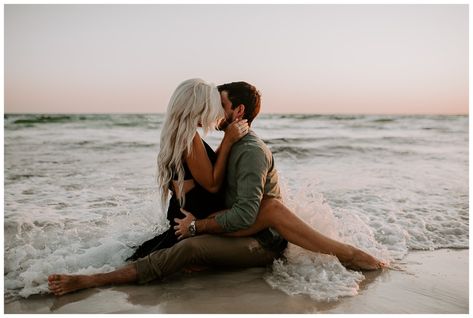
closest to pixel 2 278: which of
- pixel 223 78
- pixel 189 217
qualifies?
pixel 189 217

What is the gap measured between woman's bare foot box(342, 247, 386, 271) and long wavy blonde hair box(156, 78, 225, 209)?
1548 millimetres

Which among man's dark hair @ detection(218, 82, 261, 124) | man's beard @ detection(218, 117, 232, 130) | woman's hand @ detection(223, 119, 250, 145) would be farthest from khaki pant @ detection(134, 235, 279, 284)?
man's dark hair @ detection(218, 82, 261, 124)

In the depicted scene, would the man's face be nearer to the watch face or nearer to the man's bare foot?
the watch face

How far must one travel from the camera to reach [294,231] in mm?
4070

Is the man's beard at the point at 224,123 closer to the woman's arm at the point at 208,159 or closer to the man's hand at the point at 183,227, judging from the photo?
the woman's arm at the point at 208,159

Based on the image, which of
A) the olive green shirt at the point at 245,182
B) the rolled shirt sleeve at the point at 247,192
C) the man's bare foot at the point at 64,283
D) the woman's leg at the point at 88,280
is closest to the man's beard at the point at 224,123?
the olive green shirt at the point at 245,182

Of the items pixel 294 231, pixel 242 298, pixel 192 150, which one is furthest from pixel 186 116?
pixel 242 298

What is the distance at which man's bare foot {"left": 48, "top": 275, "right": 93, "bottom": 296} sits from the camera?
3.69 m

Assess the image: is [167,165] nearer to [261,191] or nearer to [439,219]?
[261,191]

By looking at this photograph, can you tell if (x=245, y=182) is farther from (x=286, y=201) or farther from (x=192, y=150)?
(x=286, y=201)

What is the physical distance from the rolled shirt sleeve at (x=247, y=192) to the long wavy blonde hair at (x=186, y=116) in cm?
40

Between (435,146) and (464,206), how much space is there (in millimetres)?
8565

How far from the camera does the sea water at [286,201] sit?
4.26 m

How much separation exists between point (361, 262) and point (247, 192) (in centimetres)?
121
